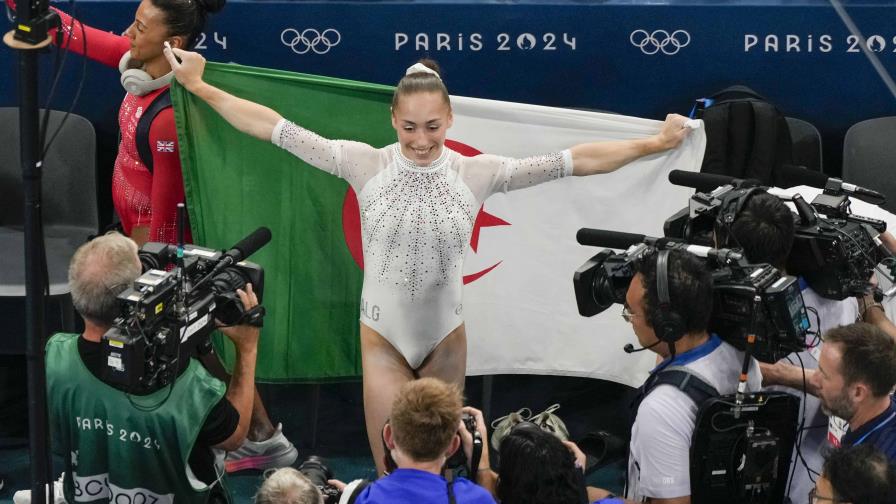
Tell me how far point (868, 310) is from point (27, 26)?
3.30 metres

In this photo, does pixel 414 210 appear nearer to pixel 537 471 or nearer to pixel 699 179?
pixel 699 179

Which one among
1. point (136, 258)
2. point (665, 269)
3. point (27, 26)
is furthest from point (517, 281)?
point (27, 26)

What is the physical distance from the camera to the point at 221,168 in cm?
568

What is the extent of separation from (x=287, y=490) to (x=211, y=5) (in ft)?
9.00

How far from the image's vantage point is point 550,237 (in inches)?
237

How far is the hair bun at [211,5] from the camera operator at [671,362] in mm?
2506

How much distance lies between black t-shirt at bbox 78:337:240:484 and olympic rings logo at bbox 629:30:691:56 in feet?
11.1

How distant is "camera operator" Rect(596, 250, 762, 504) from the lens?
4117 mm

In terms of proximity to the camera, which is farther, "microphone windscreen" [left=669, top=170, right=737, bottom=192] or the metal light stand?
"microphone windscreen" [left=669, top=170, right=737, bottom=192]

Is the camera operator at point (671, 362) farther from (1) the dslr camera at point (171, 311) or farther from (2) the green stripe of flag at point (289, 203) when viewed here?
(2) the green stripe of flag at point (289, 203)

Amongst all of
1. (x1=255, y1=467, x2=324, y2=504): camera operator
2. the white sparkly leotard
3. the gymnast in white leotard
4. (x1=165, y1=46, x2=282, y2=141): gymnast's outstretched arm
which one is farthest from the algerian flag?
(x1=255, y1=467, x2=324, y2=504): camera operator

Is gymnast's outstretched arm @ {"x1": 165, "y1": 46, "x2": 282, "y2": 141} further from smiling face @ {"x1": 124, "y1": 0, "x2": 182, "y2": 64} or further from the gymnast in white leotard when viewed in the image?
smiling face @ {"x1": 124, "y1": 0, "x2": 182, "y2": 64}

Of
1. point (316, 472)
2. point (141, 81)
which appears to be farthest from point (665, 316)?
point (141, 81)

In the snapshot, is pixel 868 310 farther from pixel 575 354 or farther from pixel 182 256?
pixel 182 256
